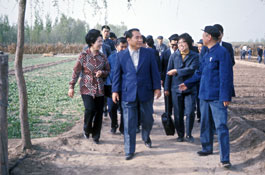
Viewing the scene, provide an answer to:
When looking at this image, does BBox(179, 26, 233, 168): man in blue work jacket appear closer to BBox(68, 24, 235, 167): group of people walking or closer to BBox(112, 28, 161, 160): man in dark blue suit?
BBox(68, 24, 235, 167): group of people walking

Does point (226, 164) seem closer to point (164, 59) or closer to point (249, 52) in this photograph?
point (164, 59)

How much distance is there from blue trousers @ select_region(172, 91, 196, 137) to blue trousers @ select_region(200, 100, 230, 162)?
88 centimetres

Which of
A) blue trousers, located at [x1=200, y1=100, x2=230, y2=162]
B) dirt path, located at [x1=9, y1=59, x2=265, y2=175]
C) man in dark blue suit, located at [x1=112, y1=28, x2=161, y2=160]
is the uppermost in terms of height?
man in dark blue suit, located at [x1=112, y1=28, x2=161, y2=160]

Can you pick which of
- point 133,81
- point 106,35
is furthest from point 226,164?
point 106,35

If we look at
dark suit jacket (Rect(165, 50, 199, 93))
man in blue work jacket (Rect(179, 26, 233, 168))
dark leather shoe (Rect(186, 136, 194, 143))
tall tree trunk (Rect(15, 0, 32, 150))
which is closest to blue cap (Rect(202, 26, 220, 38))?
man in blue work jacket (Rect(179, 26, 233, 168))

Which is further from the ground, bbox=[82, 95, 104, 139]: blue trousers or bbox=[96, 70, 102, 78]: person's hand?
bbox=[96, 70, 102, 78]: person's hand

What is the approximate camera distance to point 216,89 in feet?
14.2

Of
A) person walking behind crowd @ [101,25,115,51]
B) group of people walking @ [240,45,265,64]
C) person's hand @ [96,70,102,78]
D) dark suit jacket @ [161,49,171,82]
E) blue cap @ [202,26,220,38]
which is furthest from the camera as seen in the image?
group of people walking @ [240,45,265,64]

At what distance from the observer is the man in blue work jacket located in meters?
4.21

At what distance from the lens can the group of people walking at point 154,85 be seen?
430 cm

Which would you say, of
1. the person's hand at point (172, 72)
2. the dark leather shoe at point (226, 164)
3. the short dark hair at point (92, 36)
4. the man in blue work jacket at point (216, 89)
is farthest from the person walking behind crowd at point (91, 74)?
the dark leather shoe at point (226, 164)

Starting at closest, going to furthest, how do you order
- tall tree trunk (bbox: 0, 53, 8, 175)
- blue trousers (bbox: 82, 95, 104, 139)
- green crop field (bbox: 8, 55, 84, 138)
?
1. tall tree trunk (bbox: 0, 53, 8, 175)
2. blue trousers (bbox: 82, 95, 104, 139)
3. green crop field (bbox: 8, 55, 84, 138)

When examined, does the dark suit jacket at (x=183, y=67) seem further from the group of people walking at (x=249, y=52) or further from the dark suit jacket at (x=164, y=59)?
the group of people walking at (x=249, y=52)

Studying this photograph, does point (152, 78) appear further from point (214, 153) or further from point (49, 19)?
point (49, 19)
